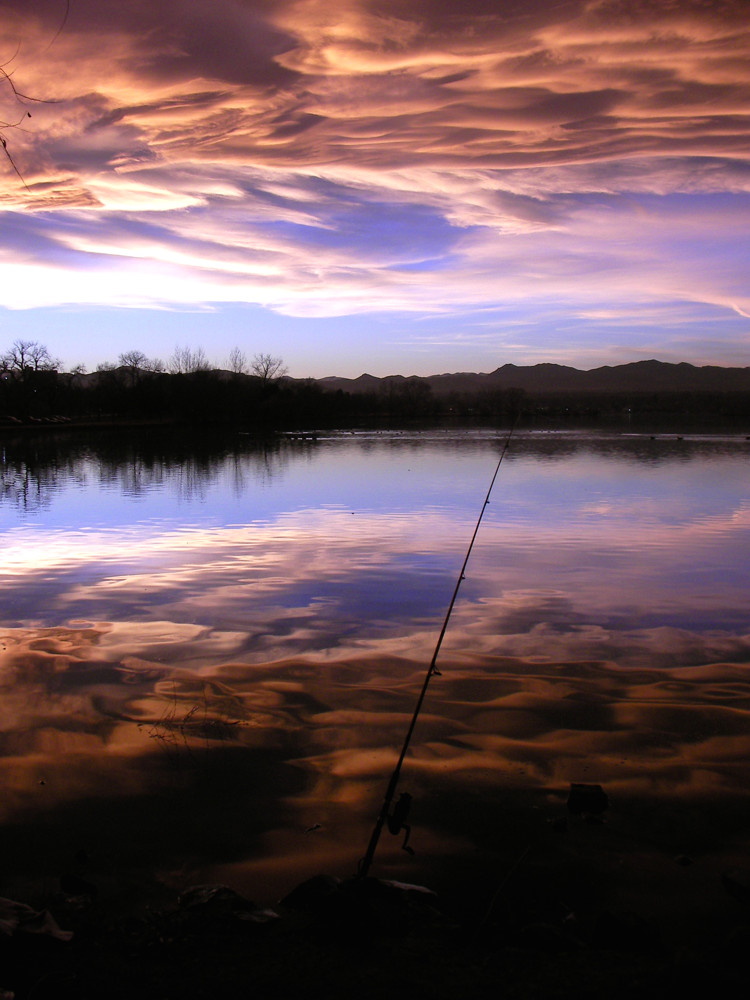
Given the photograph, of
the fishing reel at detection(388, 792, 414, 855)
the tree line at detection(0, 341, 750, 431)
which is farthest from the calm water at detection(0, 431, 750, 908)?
the tree line at detection(0, 341, 750, 431)

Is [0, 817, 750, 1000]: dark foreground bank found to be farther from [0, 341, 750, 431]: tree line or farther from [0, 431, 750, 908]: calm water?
[0, 341, 750, 431]: tree line

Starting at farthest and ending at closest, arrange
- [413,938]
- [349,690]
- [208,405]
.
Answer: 1. [208,405]
2. [349,690]
3. [413,938]

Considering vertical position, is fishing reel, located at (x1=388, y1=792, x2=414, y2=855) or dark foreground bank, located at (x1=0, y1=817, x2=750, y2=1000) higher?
fishing reel, located at (x1=388, y1=792, x2=414, y2=855)

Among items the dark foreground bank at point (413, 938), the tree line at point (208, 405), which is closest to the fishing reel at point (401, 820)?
the dark foreground bank at point (413, 938)

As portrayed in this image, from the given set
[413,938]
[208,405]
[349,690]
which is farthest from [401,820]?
[208,405]

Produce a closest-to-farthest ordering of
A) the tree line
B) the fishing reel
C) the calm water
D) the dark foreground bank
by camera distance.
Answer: the dark foreground bank, the fishing reel, the calm water, the tree line

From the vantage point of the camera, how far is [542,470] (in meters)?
25.3

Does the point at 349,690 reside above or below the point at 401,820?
below

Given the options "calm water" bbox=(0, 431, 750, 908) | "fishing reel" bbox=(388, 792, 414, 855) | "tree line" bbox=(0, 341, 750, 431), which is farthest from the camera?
"tree line" bbox=(0, 341, 750, 431)

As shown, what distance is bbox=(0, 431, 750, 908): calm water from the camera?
413 centimetres

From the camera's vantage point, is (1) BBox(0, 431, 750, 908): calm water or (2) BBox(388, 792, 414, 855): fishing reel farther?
(1) BBox(0, 431, 750, 908): calm water

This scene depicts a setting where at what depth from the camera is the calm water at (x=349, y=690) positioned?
13.5ft

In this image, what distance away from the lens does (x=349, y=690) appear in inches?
239

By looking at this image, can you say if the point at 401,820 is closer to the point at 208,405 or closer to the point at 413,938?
the point at 413,938
